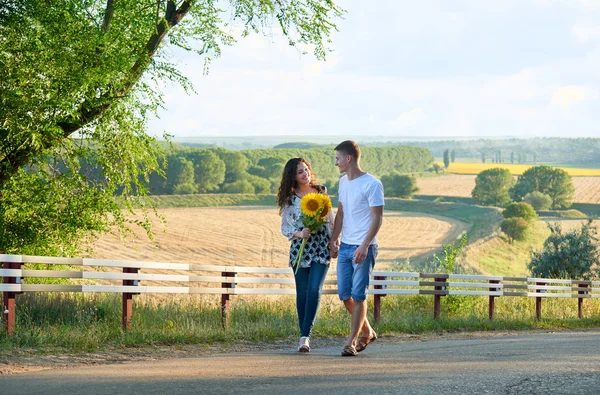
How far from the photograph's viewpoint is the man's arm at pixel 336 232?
9898 mm

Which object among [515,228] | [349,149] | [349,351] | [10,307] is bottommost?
[515,228]

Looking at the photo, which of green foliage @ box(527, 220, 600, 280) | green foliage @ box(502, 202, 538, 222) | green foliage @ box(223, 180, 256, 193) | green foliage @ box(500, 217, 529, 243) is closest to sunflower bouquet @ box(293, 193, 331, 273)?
green foliage @ box(527, 220, 600, 280)

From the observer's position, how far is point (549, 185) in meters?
116

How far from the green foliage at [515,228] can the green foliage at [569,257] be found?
Answer: 1517 inches

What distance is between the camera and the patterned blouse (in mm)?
10109

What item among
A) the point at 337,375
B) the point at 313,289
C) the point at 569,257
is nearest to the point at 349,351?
the point at 313,289

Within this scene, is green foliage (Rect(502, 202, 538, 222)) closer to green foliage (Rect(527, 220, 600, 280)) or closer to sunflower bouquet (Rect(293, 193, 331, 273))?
green foliage (Rect(527, 220, 600, 280))

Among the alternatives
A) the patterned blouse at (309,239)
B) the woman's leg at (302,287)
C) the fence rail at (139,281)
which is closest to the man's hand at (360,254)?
the patterned blouse at (309,239)

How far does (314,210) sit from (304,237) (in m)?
0.36

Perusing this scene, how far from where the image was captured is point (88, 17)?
17.2m

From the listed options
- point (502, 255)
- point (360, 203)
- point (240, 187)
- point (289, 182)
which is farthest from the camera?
point (240, 187)

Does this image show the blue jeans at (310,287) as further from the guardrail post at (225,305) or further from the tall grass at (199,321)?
the guardrail post at (225,305)

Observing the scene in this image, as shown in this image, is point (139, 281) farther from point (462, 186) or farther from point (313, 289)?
point (462, 186)

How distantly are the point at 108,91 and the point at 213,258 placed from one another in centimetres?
4360
